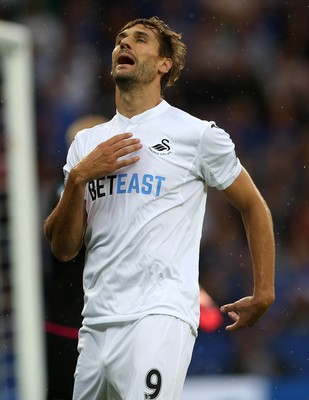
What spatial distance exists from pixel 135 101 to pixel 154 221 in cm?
65

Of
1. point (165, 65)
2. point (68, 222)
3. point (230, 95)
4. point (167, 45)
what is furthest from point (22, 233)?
point (230, 95)

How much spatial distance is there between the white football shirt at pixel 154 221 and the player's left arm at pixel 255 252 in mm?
96

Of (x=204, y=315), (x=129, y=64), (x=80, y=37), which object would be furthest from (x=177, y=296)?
(x=80, y=37)

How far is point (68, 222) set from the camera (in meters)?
5.14

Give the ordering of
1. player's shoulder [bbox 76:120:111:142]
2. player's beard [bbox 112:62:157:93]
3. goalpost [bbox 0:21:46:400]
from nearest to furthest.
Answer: goalpost [bbox 0:21:46:400], player's beard [bbox 112:62:157:93], player's shoulder [bbox 76:120:111:142]

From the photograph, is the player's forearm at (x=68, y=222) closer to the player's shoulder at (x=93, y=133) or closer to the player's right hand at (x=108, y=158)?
the player's right hand at (x=108, y=158)

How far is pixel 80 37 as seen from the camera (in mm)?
12820

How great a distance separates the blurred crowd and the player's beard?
541 centimetres

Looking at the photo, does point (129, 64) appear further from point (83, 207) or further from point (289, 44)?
point (289, 44)

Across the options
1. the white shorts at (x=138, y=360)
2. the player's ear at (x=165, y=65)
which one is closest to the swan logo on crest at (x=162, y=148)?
the player's ear at (x=165, y=65)

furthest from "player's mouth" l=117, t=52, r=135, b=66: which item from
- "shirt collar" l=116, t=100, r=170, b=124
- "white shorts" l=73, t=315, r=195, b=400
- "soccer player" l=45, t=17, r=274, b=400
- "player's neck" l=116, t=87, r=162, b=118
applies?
"white shorts" l=73, t=315, r=195, b=400

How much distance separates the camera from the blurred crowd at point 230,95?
11109 mm

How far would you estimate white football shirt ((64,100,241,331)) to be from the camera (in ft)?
16.3

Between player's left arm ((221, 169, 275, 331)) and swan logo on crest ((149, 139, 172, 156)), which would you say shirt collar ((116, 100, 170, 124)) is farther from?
player's left arm ((221, 169, 275, 331))
